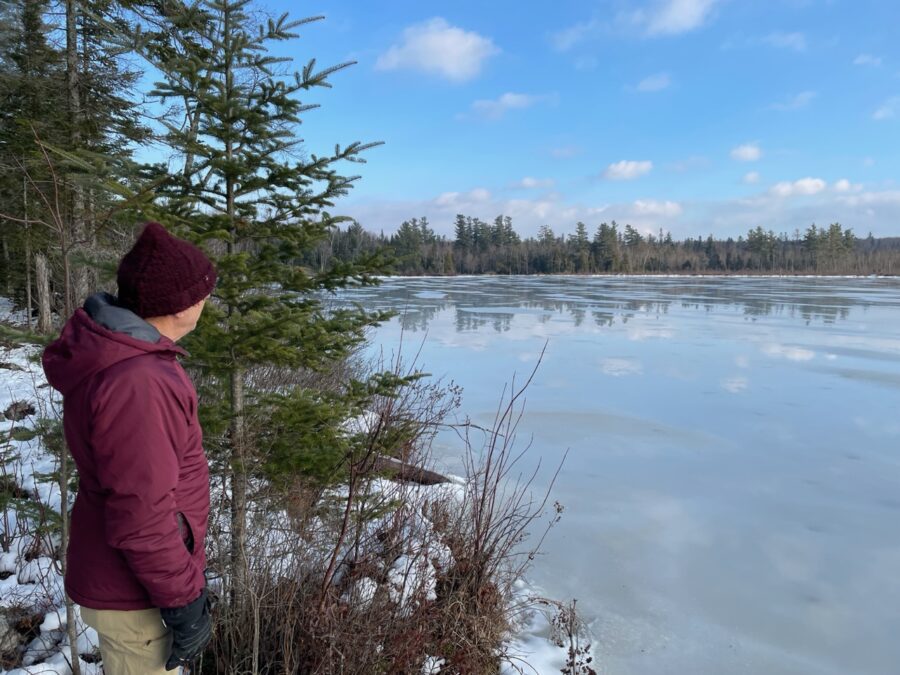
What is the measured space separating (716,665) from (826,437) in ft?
18.4

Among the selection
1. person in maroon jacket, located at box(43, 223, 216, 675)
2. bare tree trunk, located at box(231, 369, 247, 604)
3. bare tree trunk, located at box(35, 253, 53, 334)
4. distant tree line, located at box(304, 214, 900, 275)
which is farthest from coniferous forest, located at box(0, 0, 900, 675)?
distant tree line, located at box(304, 214, 900, 275)

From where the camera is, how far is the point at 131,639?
1.78 metres

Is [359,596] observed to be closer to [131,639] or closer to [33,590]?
[131,639]

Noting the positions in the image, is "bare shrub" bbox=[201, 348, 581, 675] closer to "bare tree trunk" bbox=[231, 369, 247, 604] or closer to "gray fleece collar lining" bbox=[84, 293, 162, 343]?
"bare tree trunk" bbox=[231, 369, 247, 604]

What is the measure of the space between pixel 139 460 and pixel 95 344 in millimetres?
348

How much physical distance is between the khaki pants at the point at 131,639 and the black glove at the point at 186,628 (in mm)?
39

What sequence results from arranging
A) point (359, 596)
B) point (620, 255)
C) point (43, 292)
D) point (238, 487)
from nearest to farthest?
point (359, 596), point (238, 487), point (43, 292), point (620, 255)

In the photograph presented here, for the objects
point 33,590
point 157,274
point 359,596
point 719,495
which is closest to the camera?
point 157,274

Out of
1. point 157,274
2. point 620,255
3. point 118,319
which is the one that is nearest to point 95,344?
point 118,319

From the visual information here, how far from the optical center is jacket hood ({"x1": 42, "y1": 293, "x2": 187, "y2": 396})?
160 cm

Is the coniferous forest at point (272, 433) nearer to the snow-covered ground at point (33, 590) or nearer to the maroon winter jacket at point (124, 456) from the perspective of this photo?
the snow-covered ground at point (33, 590)

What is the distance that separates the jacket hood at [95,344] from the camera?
1596mm

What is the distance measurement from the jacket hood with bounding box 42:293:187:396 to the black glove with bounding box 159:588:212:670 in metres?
0.75

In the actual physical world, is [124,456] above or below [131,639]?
above
